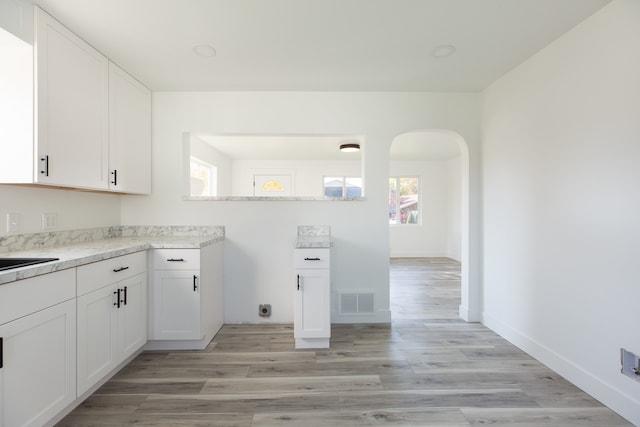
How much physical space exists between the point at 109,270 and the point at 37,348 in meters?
0.58

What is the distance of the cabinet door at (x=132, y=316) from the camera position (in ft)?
6.63

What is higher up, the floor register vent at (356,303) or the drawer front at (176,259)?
the drawer front at (176,259)

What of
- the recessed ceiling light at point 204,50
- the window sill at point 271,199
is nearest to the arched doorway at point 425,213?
the window sill at point 271,199

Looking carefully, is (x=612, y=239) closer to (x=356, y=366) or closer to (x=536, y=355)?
(x=536, y=355)

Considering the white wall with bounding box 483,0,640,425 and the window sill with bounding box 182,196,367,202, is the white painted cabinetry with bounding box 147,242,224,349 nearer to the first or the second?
the window sill with bounding box 182,196,367,202

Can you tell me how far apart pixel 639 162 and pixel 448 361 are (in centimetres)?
171

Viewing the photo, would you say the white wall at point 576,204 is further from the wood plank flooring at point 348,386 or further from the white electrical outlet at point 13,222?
the white electrical outlet at point 13,222

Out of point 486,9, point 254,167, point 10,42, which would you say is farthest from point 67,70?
point 254,167

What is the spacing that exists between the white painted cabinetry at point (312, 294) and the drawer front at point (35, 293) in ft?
4.64

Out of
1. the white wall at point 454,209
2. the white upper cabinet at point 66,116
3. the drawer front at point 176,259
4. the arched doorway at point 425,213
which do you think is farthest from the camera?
the arched doorway at point 425,213

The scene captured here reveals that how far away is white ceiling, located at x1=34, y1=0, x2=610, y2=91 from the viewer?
1745 mm

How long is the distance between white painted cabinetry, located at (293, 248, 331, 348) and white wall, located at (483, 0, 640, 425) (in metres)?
1.61

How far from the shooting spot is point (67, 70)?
1911 mm

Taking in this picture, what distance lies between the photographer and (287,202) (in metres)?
2.99
